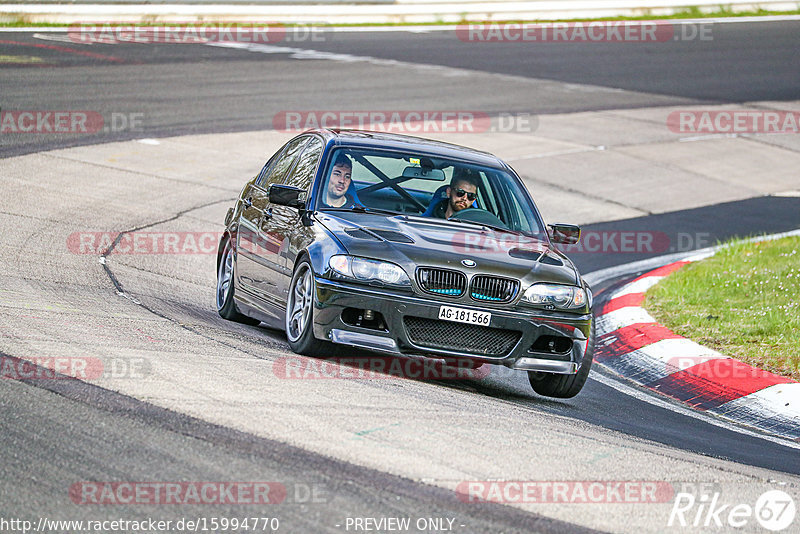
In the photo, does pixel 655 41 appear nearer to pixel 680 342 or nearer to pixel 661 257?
pixel 661 257

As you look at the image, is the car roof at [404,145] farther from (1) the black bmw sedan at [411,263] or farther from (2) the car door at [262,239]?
(2) the car door at [262,239]

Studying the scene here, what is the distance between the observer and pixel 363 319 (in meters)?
7.58

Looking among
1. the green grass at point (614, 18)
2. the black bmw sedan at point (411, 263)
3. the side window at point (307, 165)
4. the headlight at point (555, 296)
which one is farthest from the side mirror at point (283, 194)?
the green grass at point (614, 18)

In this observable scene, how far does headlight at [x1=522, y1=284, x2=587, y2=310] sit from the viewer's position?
25.3 ft

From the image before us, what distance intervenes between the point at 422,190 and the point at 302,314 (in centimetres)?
168

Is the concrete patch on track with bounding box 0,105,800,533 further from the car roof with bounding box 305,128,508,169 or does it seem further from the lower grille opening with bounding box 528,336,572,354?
the car roof with bounding box 305,128,508,169

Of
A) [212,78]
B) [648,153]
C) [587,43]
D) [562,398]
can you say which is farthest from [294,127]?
[587,43]

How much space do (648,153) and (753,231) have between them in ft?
14.6

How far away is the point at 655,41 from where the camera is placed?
32312 mm

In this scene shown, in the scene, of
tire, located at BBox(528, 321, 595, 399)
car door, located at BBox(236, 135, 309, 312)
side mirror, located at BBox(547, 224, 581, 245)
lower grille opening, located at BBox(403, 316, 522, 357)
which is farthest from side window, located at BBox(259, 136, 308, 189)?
tire, located at BBox(528, 321, 595, 399)

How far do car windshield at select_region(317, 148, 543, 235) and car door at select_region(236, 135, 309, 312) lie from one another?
588mm

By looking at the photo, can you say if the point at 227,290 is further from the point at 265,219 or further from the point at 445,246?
the point at 445,246

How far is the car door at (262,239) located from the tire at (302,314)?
1.10ft

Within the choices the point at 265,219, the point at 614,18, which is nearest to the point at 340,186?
the point at 265,219
